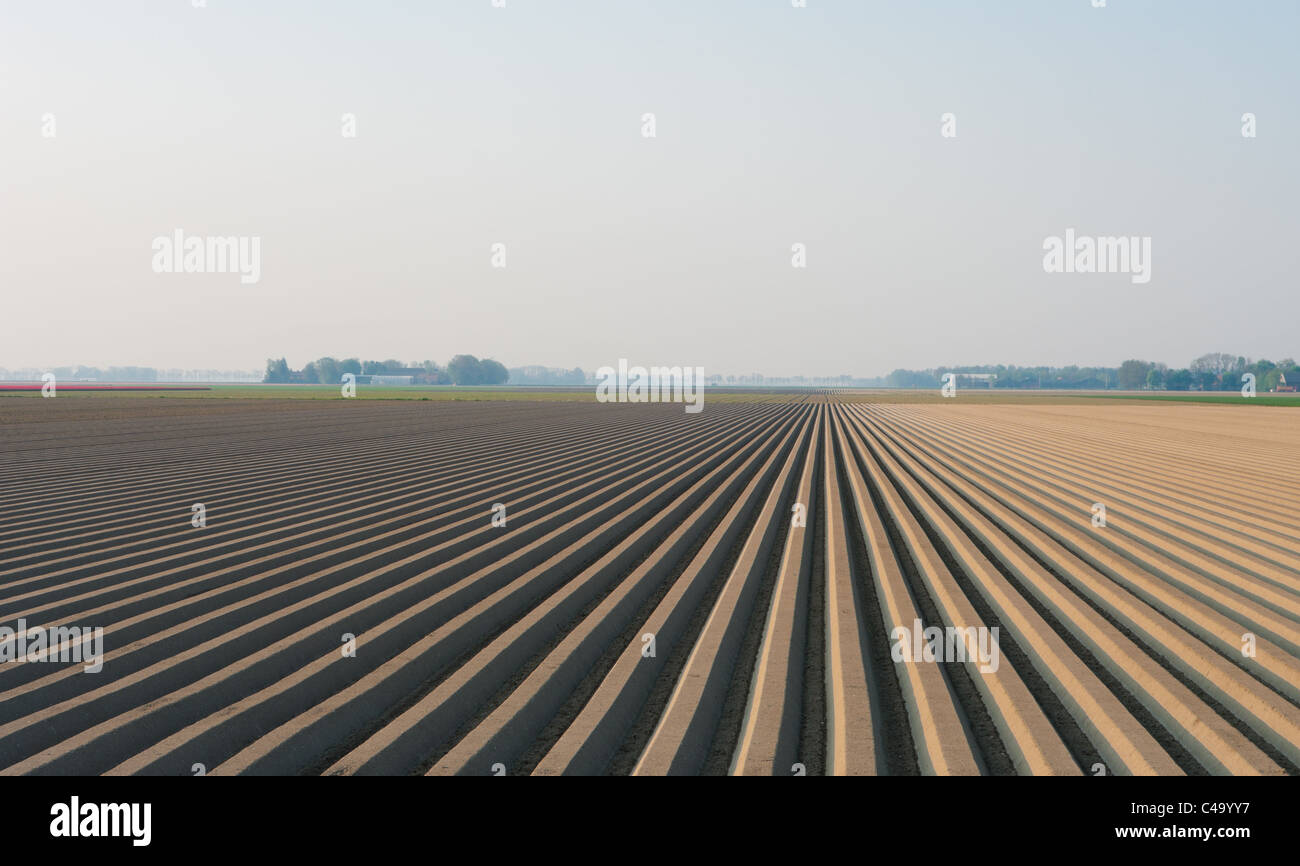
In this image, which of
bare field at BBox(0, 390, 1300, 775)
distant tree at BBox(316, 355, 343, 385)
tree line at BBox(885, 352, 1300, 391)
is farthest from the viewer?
distant tree at BBox(316, 355, 343, 385)

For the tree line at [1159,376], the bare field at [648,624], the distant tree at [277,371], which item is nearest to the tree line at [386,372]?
the distant tree at [277,371]

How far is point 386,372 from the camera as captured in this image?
591ft

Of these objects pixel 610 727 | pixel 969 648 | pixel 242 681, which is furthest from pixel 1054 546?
pixel 242 681

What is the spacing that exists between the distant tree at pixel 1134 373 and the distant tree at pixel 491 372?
396 ft

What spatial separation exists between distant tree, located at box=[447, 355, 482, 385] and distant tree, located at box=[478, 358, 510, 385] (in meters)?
0.46

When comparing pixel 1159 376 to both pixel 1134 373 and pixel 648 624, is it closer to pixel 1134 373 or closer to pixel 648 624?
pixel 1134 373

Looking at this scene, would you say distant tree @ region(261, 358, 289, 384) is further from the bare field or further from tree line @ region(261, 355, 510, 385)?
the bare field

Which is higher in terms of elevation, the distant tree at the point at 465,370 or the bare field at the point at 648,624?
the distant tree at the point at 465,370

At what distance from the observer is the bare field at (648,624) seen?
11.9ft

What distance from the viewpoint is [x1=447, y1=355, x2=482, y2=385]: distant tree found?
581 ft

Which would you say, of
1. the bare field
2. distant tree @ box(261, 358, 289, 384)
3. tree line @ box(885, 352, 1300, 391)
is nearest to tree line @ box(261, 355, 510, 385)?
distant tree @ box(261, 358, 289, 384)

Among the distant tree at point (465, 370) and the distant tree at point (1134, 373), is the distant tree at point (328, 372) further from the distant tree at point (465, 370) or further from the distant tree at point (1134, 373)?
the distant tree at point (1134, 373)
